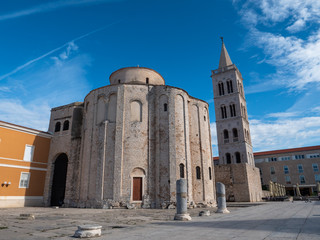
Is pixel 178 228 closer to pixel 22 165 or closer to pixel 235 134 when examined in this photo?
pixel 22 165

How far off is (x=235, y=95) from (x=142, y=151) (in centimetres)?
3202

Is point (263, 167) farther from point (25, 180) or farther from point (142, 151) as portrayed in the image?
point (25, 180)

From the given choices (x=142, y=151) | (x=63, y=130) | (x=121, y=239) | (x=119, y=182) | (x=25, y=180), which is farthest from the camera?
(x=63, y=130)

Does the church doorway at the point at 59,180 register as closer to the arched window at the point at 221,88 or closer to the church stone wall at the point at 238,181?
the church stone wall at the point at 238,181

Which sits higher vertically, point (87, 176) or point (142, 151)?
point (142, 151)

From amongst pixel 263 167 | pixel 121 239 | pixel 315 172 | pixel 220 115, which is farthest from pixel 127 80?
pixel 315 172

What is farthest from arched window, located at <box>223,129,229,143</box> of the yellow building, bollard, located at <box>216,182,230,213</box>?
the yellow building

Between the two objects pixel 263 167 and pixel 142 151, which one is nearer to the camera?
pixel 142 151

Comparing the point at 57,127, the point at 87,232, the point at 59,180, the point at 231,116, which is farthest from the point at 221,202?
the point at 231,116

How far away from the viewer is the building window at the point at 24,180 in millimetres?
21219

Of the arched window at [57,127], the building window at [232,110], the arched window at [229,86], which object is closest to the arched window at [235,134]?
the building window at [232,110]

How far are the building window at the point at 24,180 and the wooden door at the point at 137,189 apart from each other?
10.8m

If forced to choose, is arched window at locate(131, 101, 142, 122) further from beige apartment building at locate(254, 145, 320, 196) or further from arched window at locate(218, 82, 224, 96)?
beige apartment building at locate(254, 145, 320, 196)

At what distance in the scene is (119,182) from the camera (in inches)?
747
